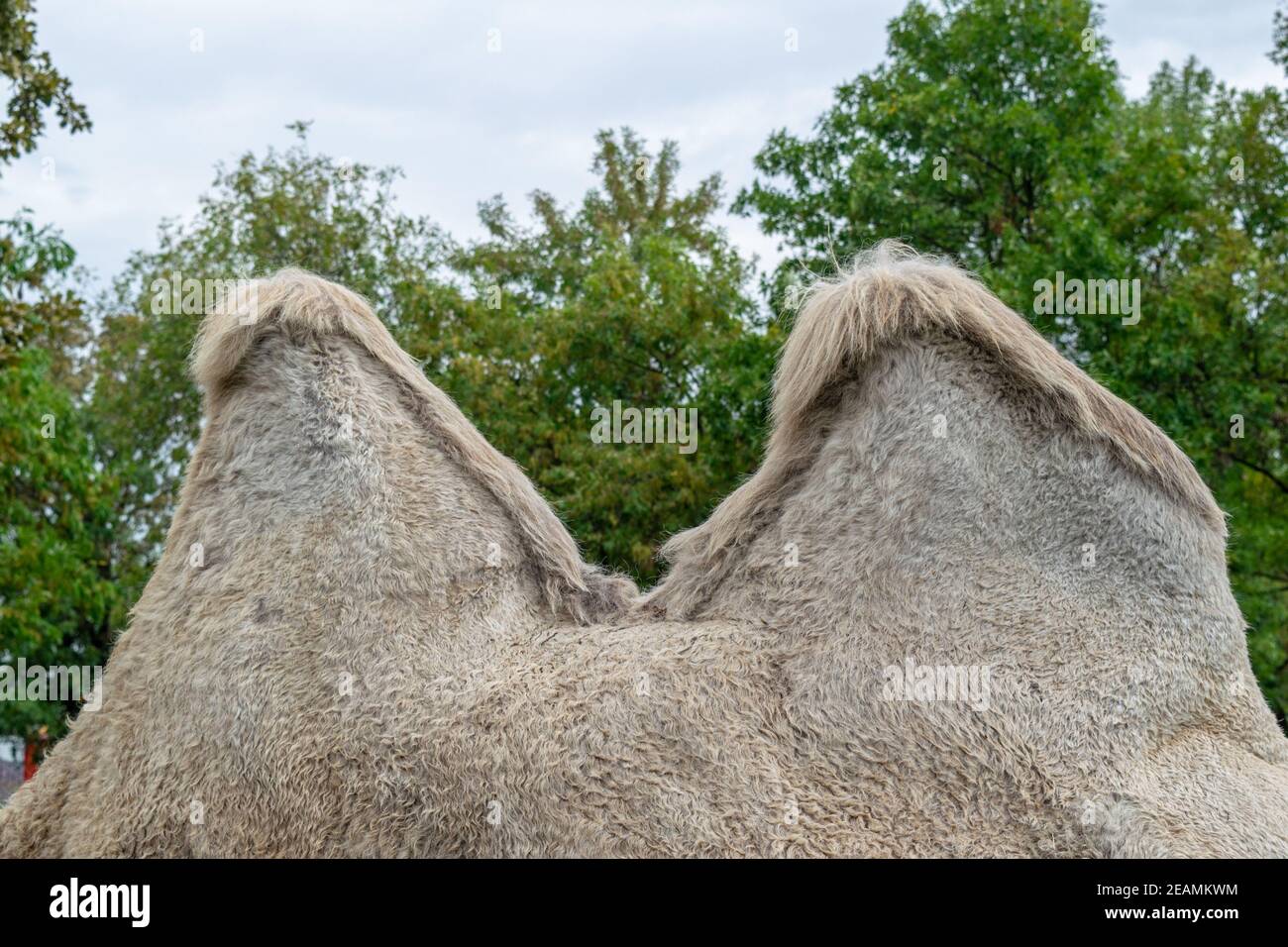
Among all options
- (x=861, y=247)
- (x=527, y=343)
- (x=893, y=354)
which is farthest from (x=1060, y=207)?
(x=893, y=354)

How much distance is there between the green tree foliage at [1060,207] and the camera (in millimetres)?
13320

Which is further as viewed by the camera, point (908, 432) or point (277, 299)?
point (277, 299)

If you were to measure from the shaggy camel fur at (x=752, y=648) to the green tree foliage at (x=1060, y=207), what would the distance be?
918 cm

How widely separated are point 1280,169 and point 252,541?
17.5 meters

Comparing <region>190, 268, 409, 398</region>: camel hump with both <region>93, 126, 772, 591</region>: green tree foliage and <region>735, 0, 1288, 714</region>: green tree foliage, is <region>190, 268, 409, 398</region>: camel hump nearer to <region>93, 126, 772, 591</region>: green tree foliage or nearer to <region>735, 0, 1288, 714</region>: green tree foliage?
<region>93, 126, 772, 591</region>: green tree foliage

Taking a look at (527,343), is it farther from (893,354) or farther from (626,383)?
(893,354)

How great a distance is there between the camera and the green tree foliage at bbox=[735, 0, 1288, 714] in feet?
43.7

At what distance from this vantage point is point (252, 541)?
4102 mm

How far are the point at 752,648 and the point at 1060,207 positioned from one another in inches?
452

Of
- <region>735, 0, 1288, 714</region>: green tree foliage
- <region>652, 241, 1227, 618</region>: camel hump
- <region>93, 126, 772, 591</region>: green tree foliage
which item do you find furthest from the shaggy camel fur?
<region>735, 0, 1288, 714</region>: green tree foliage

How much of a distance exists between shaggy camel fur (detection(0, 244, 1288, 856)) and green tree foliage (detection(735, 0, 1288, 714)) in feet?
30.1

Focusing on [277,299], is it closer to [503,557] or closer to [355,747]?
[503,557]

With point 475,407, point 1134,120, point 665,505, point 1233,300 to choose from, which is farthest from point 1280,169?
point 475,407

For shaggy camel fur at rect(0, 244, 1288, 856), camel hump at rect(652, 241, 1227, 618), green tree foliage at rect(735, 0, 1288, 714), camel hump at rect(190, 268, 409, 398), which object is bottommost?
shaggy camel fur at rect(0, 244, 1288, 856)
